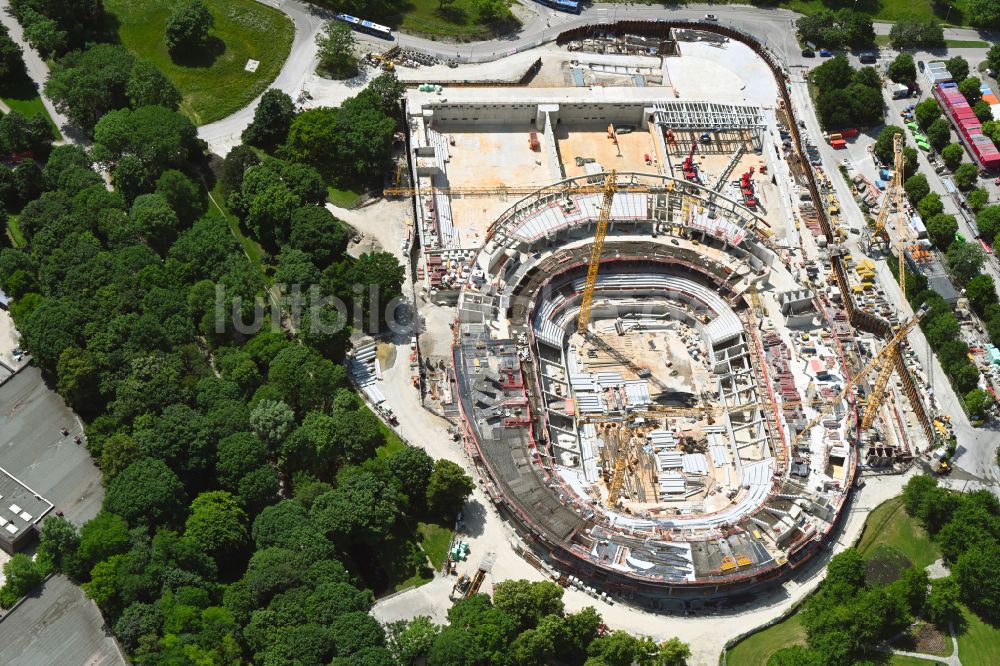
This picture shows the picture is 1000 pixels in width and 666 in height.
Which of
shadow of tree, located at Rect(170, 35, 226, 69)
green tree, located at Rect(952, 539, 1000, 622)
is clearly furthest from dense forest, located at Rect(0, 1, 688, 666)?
green tree, located at Rect(952, 539, 1000, 622)

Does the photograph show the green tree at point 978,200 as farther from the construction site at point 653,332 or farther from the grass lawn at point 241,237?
the grass lawn at point 241,237

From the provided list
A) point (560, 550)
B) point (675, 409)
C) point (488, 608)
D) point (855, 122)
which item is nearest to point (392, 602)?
point (488, 608)

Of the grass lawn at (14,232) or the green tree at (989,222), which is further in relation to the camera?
the green tree at (989,222)

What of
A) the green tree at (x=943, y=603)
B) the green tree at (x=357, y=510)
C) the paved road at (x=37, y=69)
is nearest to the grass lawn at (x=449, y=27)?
the paved road at (x=37, y=69)

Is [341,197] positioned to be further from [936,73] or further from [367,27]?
[936,73]

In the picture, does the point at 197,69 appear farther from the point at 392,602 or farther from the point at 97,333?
the point at 392,602
